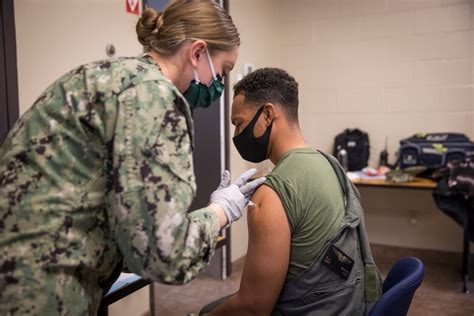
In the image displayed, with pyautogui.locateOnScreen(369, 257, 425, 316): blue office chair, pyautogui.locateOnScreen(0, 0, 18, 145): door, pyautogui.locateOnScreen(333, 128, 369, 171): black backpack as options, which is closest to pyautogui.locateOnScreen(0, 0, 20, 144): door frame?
pyautogui.locateOnScreen(0, 0, 18, 145): door

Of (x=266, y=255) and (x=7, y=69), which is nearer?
(x=266, y=255)

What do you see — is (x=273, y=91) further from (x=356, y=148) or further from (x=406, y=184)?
(x=356, y=148)

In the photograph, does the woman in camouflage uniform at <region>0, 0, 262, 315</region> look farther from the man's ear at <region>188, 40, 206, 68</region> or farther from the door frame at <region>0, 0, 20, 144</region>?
the door frame at <region>0, 0, 20, 144</region>

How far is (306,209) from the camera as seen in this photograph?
1239 millimetres

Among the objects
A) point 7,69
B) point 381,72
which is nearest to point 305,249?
point 7,69

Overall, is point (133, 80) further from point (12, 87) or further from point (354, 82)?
point (354, 82)

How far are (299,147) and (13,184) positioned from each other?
0.86 meters

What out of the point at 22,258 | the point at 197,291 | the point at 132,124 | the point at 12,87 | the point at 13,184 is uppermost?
the point at 12,87

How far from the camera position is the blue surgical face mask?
1.09 meters

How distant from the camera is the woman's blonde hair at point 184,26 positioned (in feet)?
3.30

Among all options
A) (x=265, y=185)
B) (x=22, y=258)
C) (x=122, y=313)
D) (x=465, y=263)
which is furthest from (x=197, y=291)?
(x=22, y=258)

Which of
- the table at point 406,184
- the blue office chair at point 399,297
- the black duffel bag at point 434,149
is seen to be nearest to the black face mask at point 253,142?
the blue office chair at point 399,297

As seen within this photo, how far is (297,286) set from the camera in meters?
1.23

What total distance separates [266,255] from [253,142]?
1.43 feet
